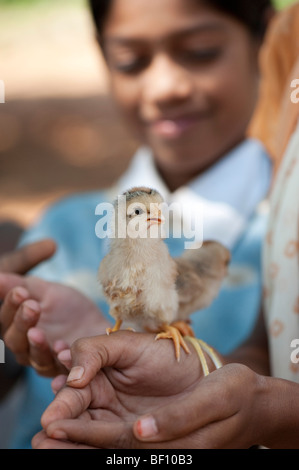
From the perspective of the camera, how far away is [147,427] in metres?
0.45

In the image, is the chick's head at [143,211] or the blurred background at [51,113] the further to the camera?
the blurred background at [51,113]

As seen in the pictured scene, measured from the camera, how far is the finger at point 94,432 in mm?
444

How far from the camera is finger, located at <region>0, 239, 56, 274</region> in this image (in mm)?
812

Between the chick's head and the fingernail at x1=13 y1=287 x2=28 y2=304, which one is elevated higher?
the fingernail at x1=13 y1=287 x2=28 y2=304

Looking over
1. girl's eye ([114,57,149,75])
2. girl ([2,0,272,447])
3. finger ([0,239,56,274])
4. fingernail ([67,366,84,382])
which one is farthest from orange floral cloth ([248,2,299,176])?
fingernail ([67,366,84,382])

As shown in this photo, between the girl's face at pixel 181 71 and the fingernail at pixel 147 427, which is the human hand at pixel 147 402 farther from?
the girl's face at pixel 181 71

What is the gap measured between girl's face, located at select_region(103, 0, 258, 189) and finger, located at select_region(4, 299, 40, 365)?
431 mm

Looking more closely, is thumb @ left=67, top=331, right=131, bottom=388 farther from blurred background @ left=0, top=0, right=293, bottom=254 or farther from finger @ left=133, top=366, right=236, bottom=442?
blurred background @ left=0, top=0, right=293, bottom=254

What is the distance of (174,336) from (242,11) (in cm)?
72

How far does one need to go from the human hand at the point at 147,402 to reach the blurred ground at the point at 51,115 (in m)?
1.75

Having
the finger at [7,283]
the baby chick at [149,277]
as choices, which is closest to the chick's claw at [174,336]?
the baby chick at [149,277]

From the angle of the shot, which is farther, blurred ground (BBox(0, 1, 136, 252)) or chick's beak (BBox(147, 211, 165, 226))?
blurred ground (BBox(0, 1, 136, 252))

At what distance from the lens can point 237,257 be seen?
40.2 inches
